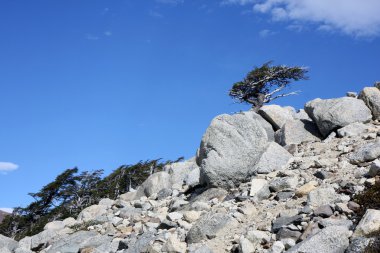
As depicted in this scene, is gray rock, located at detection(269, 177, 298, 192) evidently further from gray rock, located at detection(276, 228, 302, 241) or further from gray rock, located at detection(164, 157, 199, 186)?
gray rock, located at detection(164, 157, 199, 186)

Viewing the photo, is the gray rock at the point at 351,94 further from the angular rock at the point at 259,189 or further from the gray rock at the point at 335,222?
the gray rock at the point at 335,222

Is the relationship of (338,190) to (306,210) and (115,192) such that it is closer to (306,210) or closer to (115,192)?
(306,210)

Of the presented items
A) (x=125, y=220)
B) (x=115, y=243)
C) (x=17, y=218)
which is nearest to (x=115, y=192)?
(x=17, y=218)

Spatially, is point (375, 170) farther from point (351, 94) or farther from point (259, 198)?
point (351, 94)

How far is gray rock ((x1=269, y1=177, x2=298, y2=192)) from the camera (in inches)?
601

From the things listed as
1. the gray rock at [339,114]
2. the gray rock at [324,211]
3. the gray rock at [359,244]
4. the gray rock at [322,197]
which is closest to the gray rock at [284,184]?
the gray rock at [322,197]

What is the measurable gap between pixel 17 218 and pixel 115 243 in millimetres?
32712

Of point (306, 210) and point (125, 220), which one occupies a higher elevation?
point (125, 220)

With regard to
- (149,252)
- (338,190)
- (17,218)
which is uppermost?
(17,218)

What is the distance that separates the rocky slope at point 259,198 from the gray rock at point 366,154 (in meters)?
0.03

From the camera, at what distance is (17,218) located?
4481cm

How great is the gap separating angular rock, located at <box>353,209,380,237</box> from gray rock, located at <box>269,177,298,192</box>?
5.38m

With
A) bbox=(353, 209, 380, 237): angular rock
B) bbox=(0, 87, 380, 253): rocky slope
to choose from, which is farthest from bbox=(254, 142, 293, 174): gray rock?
bbox=(353, 209, 380, 237): angular rock

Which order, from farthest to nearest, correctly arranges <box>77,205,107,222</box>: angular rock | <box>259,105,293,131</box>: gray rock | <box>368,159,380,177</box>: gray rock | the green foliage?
the green foliage, <box>259,105,293,131</box>: gray rock, <box>77,205,107,222</box>: angular rock, <box>368,159,380,177</box>: gray rock
